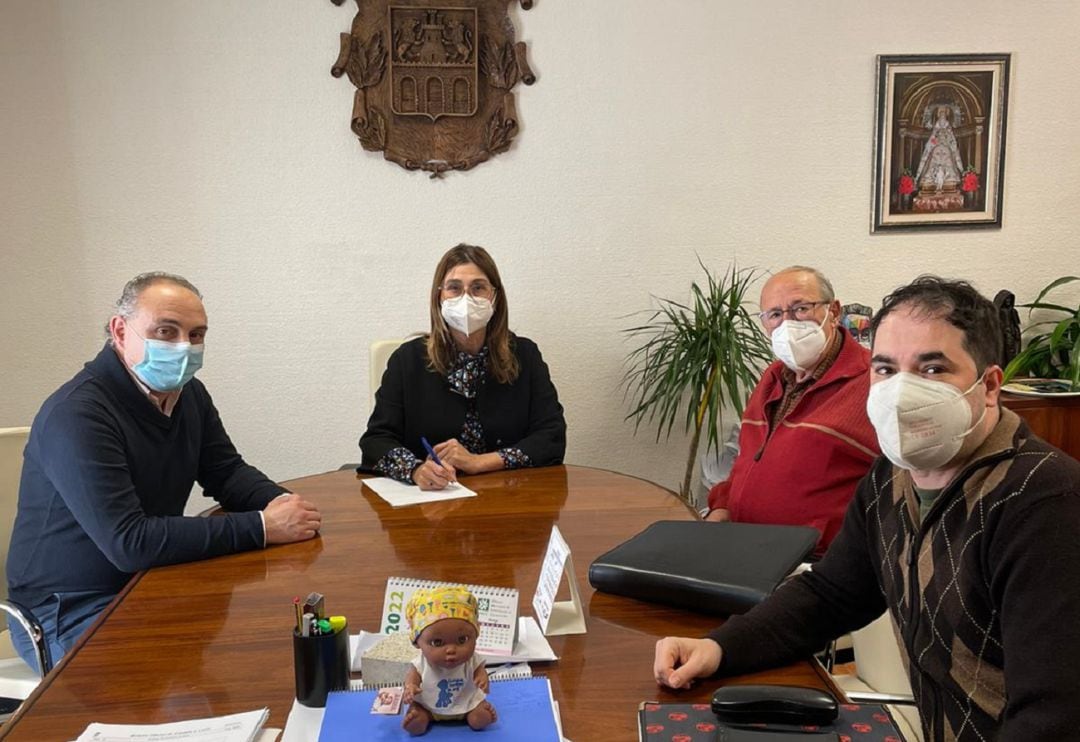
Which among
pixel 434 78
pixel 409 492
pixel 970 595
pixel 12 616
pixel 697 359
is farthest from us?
pixel 434 78

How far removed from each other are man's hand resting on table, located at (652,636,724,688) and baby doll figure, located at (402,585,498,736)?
25 centimetres

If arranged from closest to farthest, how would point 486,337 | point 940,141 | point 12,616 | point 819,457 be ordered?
1. point 12,616
2. point 819,457
3. point 486,337
4. point 940,141

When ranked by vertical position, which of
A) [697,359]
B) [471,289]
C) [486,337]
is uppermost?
[471,289]

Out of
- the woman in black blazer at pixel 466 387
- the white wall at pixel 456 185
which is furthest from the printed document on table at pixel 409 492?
the white wall at pixel 456 185

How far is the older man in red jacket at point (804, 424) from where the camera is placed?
2010 mm

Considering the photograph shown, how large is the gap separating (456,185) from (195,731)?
262 centimetres

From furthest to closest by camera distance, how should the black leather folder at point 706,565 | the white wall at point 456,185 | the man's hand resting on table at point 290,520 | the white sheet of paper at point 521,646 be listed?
the white wall at point 456,185 → the man's hand resting on table at point 290,520 → the black leather folder at point 706,565 → the white sheet of paper at point 521,646

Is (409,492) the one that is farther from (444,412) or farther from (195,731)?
(195,731)

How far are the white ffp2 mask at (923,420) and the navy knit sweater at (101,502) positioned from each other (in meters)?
1.22

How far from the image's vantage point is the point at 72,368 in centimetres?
336

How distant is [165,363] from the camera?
1.83 meters

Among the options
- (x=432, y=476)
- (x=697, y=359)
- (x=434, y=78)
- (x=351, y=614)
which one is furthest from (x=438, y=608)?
(x=434, y=78)

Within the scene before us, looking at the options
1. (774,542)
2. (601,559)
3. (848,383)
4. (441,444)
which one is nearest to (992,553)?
(774,542)

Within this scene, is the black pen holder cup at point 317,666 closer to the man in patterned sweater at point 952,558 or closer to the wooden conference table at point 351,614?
the wooden conference table at point 351,614
